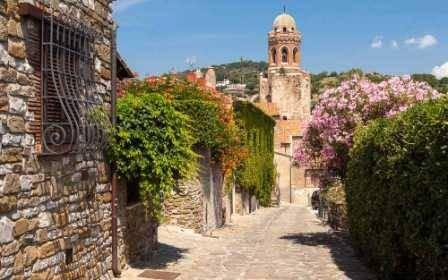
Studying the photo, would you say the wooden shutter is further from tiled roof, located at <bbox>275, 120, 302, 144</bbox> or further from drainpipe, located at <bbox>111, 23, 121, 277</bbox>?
tiled roof, located at <bbox>275, 120, 302, 144</bbox>

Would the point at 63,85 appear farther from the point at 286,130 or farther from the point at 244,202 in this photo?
the point at 286,130

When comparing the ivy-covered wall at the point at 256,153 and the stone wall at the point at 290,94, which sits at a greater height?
the stone wall at the point at 290,94

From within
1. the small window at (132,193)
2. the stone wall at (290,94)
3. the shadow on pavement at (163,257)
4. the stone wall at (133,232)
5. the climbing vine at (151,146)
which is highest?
the stone wall at (290,94)

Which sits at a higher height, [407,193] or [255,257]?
[407,193]

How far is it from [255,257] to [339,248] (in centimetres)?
306

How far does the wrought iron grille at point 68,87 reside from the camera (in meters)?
6.43

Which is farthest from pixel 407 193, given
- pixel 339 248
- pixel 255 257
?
pixel 339 248

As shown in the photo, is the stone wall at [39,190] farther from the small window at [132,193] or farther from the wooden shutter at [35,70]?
the small window at [132,193]

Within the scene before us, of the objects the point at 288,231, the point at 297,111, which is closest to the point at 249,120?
the point at 288,231

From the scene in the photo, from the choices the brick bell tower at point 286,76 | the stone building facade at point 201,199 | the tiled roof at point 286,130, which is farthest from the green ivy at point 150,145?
the brick bell tower at point 286,76

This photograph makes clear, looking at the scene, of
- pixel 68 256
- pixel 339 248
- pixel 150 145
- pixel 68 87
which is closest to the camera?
pixel 68 87

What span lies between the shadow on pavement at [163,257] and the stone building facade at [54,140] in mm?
1736

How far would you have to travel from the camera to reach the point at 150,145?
9.27m

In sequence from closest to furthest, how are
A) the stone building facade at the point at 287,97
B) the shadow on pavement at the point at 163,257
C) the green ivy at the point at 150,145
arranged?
the green ivy at the point at 150,145 < the shadow on pavement at the point at 163,257 < the stone building facade at the point at 287,97
